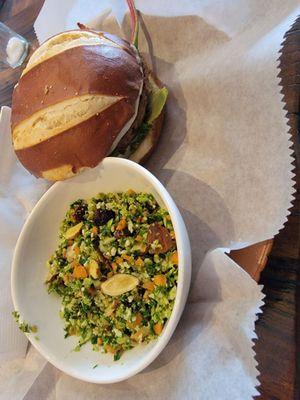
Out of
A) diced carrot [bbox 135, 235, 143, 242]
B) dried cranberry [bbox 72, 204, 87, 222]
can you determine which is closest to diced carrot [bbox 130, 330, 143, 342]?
diced carrot [bbox 135, 235, 143, 242]

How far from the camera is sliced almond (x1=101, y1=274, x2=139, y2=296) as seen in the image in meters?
1.07

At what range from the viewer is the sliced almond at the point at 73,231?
3.90 feet

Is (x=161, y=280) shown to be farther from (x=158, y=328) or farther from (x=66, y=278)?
(x=66, y=278)

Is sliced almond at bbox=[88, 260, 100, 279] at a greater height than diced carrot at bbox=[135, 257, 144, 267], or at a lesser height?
lesser

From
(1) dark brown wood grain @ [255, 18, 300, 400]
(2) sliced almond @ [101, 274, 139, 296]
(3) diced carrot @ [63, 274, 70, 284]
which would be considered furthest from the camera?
(3) diced carrot @ [63, 274, 70, 284]

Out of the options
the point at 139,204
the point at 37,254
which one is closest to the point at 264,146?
the point at 139,204

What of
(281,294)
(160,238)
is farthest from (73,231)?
(281,294)

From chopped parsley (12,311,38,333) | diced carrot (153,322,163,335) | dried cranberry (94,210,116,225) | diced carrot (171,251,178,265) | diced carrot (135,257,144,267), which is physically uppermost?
dried cranberry (94,210,116,225)

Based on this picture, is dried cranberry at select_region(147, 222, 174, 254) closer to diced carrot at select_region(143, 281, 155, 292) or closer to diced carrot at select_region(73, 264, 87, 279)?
diced carrot at select_region(143, 281, 155, 292)

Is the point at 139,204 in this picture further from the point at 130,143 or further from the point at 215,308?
the point at 215,308

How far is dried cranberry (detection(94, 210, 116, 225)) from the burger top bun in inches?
5.1

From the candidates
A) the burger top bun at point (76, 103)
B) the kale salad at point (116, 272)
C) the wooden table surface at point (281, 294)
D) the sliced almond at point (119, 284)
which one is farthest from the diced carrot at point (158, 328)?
the burger top bun at point (76, 103)

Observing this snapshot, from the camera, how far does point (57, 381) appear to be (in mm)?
1176

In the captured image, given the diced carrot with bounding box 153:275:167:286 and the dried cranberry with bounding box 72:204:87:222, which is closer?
the diced carrot with bounding box 153:275:167:286
